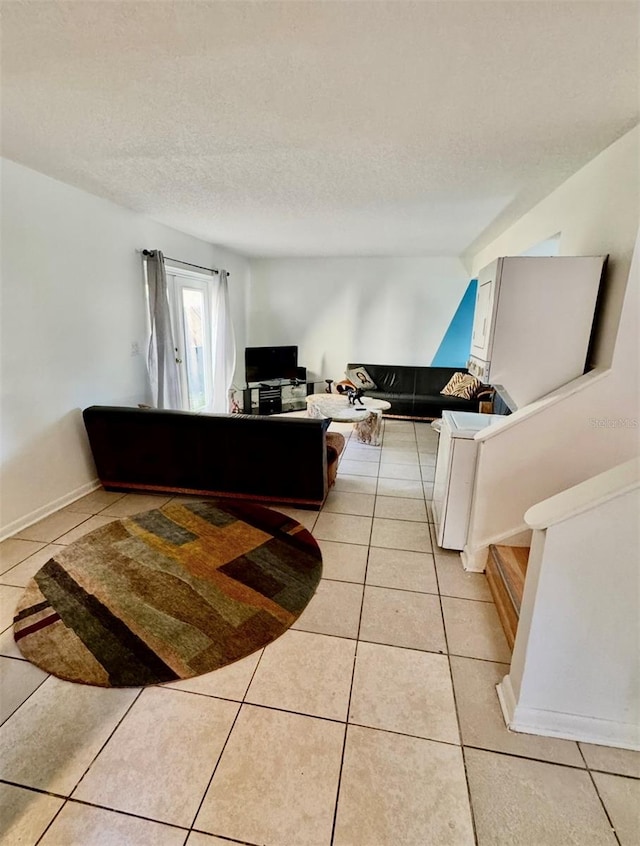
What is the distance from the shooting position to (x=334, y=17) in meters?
1.17

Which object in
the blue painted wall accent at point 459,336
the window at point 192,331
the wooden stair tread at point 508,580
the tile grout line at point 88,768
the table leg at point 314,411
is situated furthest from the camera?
the blue painted wall accent at point 459,336

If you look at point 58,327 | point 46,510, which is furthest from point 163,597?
point 58,327

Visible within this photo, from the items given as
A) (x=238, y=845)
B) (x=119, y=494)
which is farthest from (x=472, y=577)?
(x=119, y=494)

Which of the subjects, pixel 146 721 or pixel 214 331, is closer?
pixel 146 721

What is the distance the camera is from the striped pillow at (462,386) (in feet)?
18.3

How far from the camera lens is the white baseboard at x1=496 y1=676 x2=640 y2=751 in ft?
4.64

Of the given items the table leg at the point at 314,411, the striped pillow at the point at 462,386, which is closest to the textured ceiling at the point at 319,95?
the table leg at the point at 314,411

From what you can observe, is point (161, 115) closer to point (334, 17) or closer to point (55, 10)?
point (55, 10)

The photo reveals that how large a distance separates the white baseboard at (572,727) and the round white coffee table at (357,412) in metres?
2.96

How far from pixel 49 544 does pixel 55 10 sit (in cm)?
270

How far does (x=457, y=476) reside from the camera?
2408 millimetres

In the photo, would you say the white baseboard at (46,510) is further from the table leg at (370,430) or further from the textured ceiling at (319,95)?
the table leg at (370,430)

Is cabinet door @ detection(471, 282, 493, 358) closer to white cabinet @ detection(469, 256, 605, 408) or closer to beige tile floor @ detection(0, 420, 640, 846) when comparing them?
white cabinet @ detection(469, 256, 605, 408)

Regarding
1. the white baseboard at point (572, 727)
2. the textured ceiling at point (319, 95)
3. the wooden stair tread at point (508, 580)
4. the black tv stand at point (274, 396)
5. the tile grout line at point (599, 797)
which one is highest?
the textured ceiling at point (319, 95)
